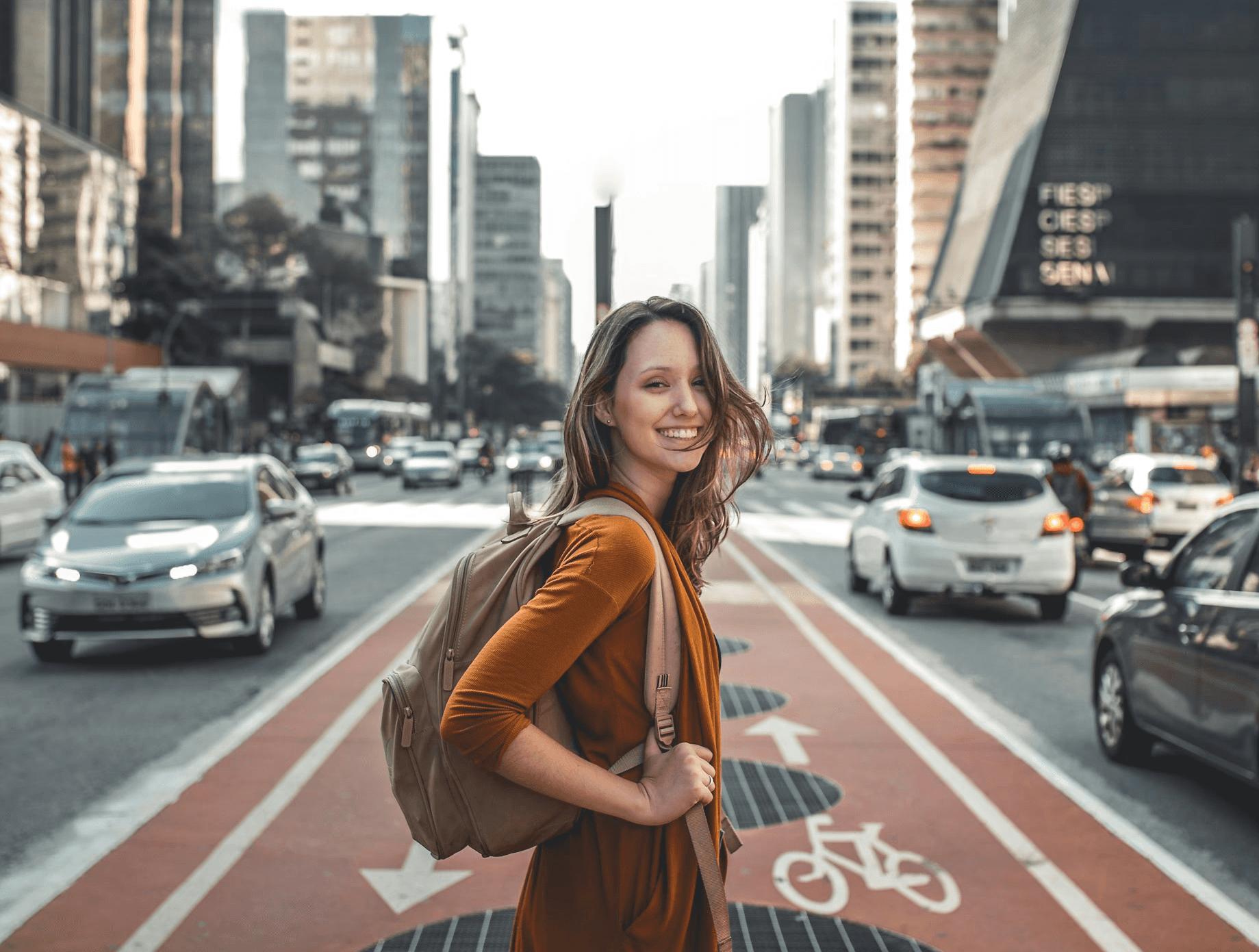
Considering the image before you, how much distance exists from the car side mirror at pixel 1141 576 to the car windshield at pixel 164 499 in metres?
7.09

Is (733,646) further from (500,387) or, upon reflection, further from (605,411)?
(500,387)

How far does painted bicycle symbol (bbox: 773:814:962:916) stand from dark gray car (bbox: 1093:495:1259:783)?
153 cm

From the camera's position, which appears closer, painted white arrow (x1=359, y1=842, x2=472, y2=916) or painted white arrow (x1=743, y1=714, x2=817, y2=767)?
painted white arrow (x1=359, y1=842, x2=472, y2=916)

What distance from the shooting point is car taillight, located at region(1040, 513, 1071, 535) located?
43.2 ft

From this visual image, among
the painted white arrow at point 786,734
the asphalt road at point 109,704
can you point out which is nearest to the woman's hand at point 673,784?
the asphalt road at point 109,704

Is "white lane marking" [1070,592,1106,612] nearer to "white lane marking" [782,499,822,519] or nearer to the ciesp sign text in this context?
"white lane marking" [782,499,822,519]

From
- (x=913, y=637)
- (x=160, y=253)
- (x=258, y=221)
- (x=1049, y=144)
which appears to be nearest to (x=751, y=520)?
(x=913, y=637)

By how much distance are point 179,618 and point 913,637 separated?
6.14m

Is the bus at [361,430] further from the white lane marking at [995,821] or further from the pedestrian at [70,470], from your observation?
the white lane marking at [995,821]

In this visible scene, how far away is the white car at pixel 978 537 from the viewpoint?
1305 cm

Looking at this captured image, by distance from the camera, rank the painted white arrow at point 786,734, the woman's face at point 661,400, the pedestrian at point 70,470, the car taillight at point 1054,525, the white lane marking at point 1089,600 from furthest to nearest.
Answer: the pedestrian at point 70,470, the white lane marking at point 1089,600, the car taillight at point 1054,525, the painted white arrow at point 786,734, the woman's face at point 661,400

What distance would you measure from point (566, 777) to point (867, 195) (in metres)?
156

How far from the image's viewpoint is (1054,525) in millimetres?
13195

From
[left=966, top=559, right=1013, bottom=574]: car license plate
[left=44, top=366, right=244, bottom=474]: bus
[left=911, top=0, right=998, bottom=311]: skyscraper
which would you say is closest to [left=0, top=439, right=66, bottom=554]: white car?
[left=966, top=559, right=1013, bottom=574]: car license plate
